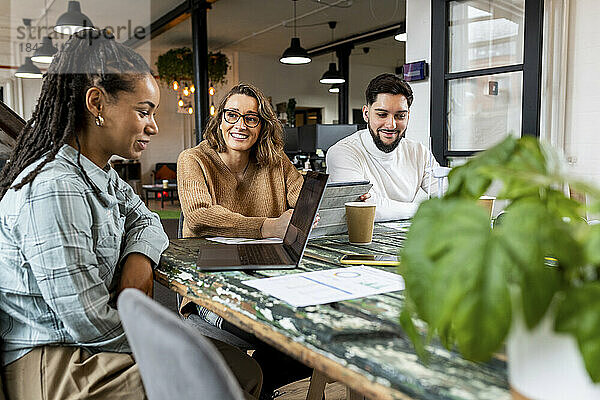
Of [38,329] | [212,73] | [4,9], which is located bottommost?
[38,329]

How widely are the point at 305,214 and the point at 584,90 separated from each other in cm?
256

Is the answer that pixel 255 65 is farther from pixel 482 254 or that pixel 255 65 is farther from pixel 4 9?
pixel 482 254

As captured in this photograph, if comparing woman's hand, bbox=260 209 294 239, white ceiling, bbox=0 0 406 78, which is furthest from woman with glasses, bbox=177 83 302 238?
white ceiling, bbox=0 0 406 78

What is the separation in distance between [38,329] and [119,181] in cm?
52

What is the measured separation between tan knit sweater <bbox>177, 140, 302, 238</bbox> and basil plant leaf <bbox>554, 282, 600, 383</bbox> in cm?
148

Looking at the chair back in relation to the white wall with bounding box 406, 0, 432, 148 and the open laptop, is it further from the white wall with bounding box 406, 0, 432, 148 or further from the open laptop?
the open laptop

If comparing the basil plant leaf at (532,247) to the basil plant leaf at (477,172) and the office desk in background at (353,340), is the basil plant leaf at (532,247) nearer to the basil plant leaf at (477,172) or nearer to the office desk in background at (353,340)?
the basil plant leaf at (477,172)

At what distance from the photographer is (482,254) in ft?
1.37

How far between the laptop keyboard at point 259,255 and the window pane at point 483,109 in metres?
2.35

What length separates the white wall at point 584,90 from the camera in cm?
315

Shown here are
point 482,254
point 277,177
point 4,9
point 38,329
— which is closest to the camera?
point 482,254

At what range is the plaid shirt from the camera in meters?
1.07

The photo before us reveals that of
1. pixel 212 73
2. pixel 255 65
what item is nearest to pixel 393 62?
pixel 255 65

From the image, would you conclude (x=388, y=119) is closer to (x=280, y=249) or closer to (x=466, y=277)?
(x=280, y=249)
